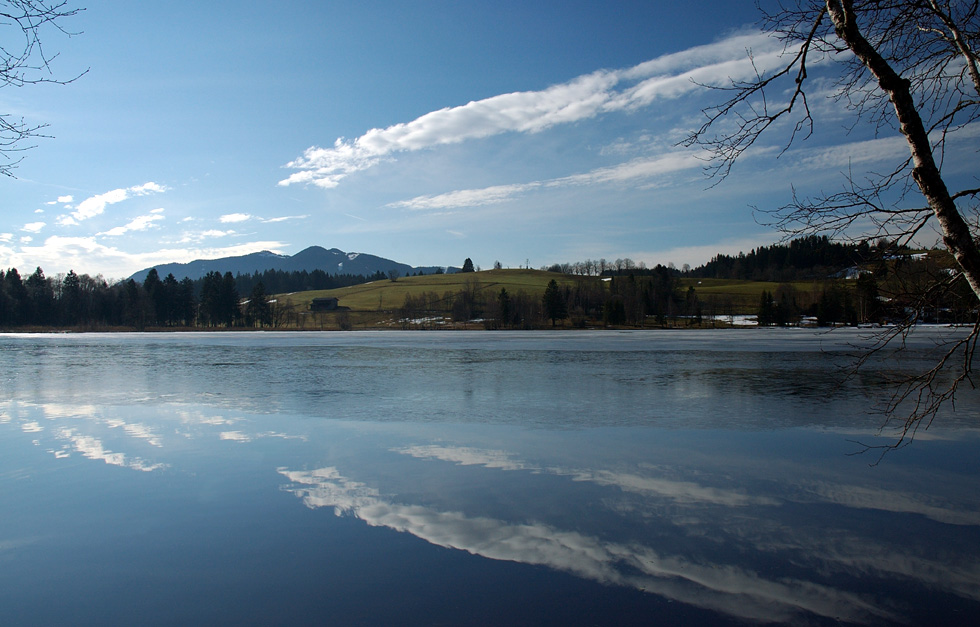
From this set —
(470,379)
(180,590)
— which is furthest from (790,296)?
(180,590)

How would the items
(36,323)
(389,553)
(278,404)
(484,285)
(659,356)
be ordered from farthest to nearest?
(484,285) < (36,323) < (659,356) < (278,404) < (389,553)

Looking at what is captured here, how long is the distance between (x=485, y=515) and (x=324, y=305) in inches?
4048

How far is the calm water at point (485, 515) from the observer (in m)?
4.35

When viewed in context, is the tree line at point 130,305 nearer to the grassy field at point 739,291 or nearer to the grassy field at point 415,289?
the grassy field at point 415,289

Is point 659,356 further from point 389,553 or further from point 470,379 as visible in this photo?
point 389,553

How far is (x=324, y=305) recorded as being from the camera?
104 metres

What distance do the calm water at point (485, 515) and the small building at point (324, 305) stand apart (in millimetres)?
93295

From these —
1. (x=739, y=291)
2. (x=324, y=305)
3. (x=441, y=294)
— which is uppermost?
→ (x=441, y=294)

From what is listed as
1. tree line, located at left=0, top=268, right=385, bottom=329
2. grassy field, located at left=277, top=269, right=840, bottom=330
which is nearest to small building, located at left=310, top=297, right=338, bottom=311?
grassy field, located at left=277, top=269, right=840, bottom=330

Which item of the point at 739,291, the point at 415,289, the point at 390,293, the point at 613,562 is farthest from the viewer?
the point at 415,289

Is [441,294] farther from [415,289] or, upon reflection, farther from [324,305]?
[324,305]

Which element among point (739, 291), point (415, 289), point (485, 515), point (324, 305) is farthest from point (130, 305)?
point (739, 291)

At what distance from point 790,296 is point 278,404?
8547cm

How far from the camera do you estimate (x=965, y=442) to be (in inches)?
361
